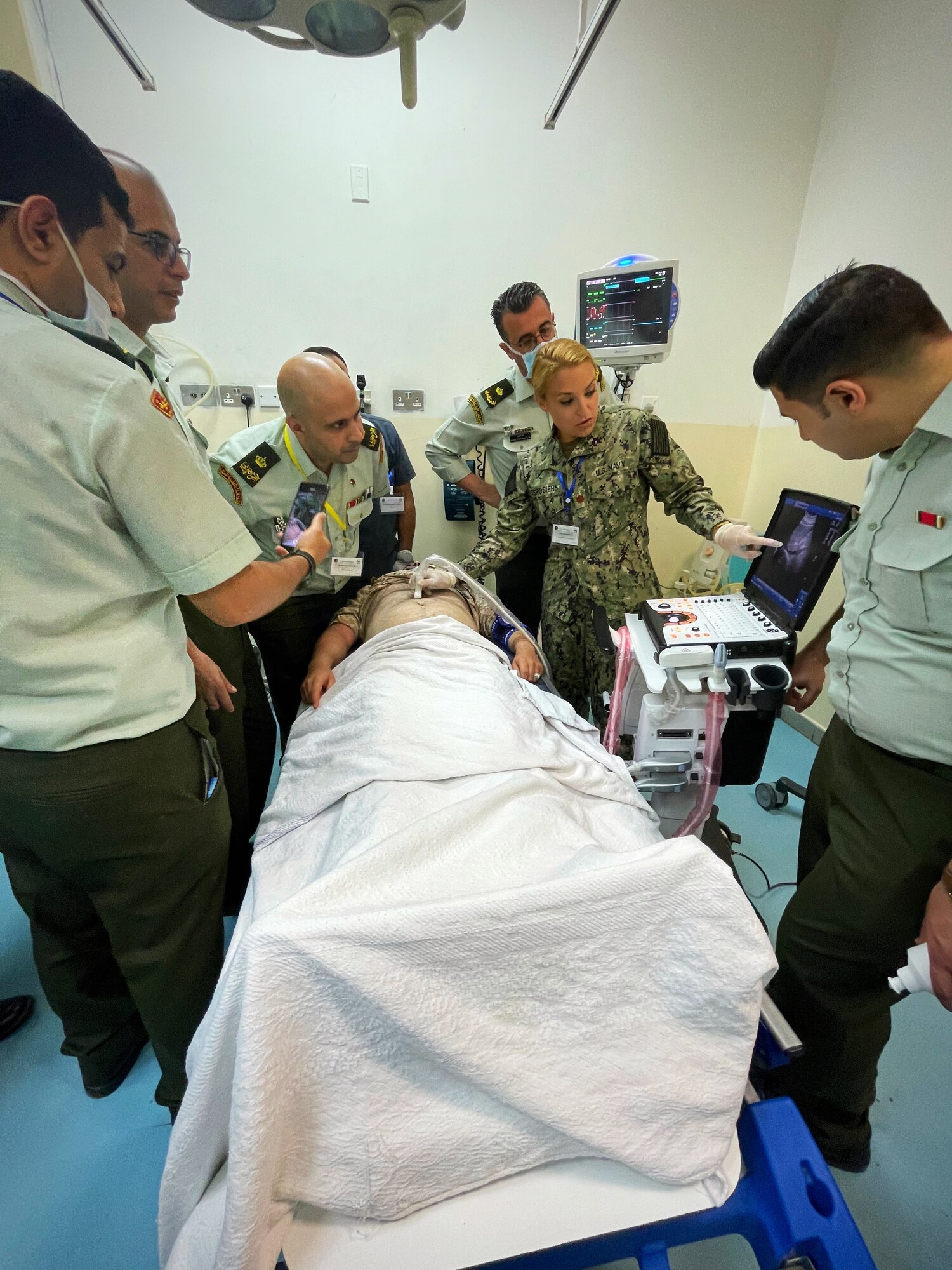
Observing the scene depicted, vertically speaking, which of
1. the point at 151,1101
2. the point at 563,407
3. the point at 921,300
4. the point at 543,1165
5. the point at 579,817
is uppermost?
the point at 921,300

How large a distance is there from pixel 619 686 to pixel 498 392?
5.24 feet

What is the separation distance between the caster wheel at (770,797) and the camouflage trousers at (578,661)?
2.18 ft

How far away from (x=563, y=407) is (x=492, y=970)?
148 centimetres

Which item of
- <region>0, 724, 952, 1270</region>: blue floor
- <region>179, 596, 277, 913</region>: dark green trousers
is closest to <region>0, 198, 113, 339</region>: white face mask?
<region>179, 596, 277, 913</region>: dark green trousers

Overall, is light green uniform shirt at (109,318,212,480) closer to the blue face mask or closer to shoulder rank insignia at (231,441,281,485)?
shoulder rank insignia at (231,441,281,485)

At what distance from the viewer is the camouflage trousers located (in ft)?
6.30

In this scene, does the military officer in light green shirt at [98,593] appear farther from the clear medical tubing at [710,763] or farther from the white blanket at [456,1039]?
the clear medical tubing at [710,763]

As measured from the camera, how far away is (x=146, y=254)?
1.25 metres

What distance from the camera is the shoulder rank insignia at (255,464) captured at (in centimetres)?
174

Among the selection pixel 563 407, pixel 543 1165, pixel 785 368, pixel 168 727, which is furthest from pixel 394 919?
pixel 563 407

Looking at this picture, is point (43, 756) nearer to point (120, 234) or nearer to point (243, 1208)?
point (243, 1208)

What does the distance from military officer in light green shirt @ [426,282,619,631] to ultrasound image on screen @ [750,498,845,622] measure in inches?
47.0

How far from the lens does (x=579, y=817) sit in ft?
3.47

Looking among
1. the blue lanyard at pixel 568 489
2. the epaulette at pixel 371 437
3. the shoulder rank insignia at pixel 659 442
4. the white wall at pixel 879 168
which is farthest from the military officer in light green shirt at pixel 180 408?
the white wall at pixel 879 168
